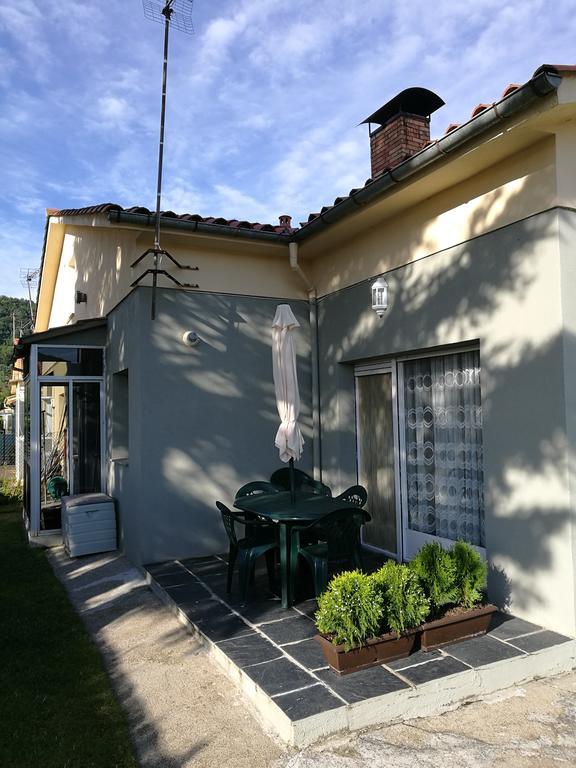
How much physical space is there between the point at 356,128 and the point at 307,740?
8.11m

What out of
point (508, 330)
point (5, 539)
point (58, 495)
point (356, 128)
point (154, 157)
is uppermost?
point (356, 128)

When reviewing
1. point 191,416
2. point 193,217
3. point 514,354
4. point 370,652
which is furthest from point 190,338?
A: point 370,652

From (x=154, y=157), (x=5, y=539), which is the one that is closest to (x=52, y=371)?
(x=5, y=539)

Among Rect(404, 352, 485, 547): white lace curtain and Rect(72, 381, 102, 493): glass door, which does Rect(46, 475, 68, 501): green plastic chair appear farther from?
Rect(404, 352, 485, 547): white lace curtain

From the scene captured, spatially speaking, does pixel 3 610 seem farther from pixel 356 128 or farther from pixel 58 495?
pixel 356 128

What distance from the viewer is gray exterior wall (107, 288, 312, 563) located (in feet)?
26.0

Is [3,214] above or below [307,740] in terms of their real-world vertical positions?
above

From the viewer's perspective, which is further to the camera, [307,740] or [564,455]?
[564,455]

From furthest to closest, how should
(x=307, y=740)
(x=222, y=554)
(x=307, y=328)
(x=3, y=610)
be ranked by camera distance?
1. (x=307, y=328)
2. (x=222, y=554)
3. (x=3, y=610)
4. (x=307, y=740)

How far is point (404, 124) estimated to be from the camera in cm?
782

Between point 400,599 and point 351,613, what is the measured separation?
470 mm

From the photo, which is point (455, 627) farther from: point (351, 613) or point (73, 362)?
point (73, 362)

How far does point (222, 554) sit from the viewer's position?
8180mm

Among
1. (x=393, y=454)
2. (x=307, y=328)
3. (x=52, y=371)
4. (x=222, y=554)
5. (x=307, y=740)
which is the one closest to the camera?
(x=307, y=740)
